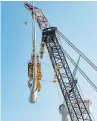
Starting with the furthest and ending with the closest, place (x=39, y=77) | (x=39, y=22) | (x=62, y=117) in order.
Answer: (x=62, y=117)
(x=39, y=22)
(x=39, y=77)

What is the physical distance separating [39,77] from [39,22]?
86.8 ft

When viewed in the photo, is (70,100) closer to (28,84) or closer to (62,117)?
(28,84)

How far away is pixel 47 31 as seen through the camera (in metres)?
73.9

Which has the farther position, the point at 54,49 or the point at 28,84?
the point at 54,49

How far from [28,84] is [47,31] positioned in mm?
17292

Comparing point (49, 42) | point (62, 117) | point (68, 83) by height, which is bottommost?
point (68, 83)

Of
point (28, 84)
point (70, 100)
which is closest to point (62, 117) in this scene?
point (70, 100)

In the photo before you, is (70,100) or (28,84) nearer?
(28,84)

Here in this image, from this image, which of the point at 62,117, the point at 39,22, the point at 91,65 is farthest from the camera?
the point at 62,117

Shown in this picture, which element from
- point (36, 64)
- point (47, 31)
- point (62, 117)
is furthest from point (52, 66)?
point (62, 117)

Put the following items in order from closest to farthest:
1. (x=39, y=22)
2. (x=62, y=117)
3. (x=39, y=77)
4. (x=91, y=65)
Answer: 1. (x=39, y=77)
2. (x=91, y=65)
3. (x=39, y=22)
4. (x=62, y=117)

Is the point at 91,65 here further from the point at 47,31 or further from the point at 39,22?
the point at 39,22

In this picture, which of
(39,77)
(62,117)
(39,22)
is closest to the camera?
(39,77)

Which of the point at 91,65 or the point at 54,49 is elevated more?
the point at 54,49
